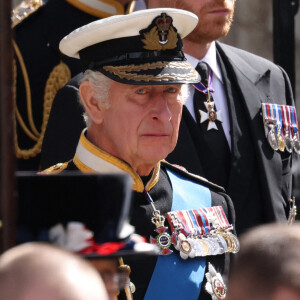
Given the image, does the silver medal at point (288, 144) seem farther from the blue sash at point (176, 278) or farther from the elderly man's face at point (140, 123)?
the elderly man's face at point (140, 123)

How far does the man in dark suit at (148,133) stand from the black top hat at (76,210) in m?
1.08

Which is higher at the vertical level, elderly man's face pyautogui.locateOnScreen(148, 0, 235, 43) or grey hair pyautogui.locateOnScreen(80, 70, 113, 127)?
elderly man's face pyautogui.locateOnScreen(148, 0, 235, 43)

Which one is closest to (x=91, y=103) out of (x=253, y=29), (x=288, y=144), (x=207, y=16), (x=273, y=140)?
(x=207, y=16)

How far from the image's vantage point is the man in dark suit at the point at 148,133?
3.44 metres

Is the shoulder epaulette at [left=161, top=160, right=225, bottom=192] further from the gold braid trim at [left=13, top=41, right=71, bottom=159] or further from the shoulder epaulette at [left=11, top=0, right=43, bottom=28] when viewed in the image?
the shoulder epaulette at [left=11, top=0, right=43, bottom=28]

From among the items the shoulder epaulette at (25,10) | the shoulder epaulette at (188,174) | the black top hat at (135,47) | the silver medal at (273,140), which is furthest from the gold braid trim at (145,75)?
the shoulder epaulette at (25,10)

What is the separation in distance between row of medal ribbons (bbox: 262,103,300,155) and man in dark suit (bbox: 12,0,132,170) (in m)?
0.86

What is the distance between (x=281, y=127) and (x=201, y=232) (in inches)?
38.0

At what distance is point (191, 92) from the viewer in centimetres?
427

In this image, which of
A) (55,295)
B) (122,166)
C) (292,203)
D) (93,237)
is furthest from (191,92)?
(55,295)

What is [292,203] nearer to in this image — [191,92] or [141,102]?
[191,92]

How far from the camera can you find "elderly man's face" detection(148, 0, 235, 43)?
14.0ft

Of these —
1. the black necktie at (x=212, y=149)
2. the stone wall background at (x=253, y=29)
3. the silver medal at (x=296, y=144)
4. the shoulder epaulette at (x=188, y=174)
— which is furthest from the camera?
the stone wall background at (x=253, y=29)

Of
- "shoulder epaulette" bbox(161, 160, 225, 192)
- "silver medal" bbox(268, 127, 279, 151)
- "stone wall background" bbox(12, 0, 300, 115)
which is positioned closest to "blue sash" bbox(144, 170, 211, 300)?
"shoulder epaulette" bbox(161, 160, 225, 192)
